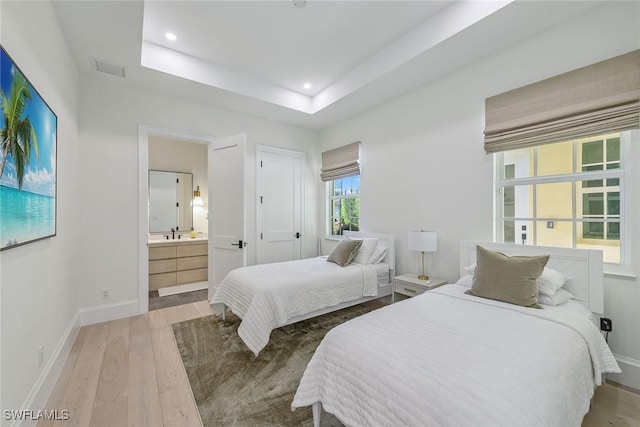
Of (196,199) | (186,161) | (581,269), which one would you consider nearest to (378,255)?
(581,269)

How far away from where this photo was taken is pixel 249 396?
1.84m

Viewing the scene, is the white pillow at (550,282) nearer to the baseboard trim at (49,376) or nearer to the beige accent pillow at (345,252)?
the beige accent pillow at (345,252)

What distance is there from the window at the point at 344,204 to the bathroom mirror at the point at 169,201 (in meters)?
2.82

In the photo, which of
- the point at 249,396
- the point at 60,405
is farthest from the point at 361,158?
the point at 60,405

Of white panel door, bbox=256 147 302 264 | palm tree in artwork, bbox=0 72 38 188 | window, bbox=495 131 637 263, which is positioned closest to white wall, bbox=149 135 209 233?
white panel door, bbox=256 147 302 264

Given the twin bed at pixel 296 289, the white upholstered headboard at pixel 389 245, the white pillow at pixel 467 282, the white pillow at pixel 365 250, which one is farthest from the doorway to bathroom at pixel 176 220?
the white pillow at pixel 467 282

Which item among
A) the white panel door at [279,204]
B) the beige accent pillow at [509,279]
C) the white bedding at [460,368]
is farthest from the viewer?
the white panel door at [279,204]

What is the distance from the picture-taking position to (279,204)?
448cm

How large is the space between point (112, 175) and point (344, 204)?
10.5 ft

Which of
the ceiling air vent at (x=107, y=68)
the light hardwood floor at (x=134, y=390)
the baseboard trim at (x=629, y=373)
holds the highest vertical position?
the ceiling air vent at (x=107, y=68)

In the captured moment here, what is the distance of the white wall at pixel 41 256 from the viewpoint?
4.35ft

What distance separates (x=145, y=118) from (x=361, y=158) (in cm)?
290

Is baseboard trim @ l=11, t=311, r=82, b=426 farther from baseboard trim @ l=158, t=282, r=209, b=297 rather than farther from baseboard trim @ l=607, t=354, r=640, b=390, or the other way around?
baseboard trim @ l=607, t=354, r=640, b=390

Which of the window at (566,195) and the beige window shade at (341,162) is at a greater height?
the beige window shade at (341,162)
